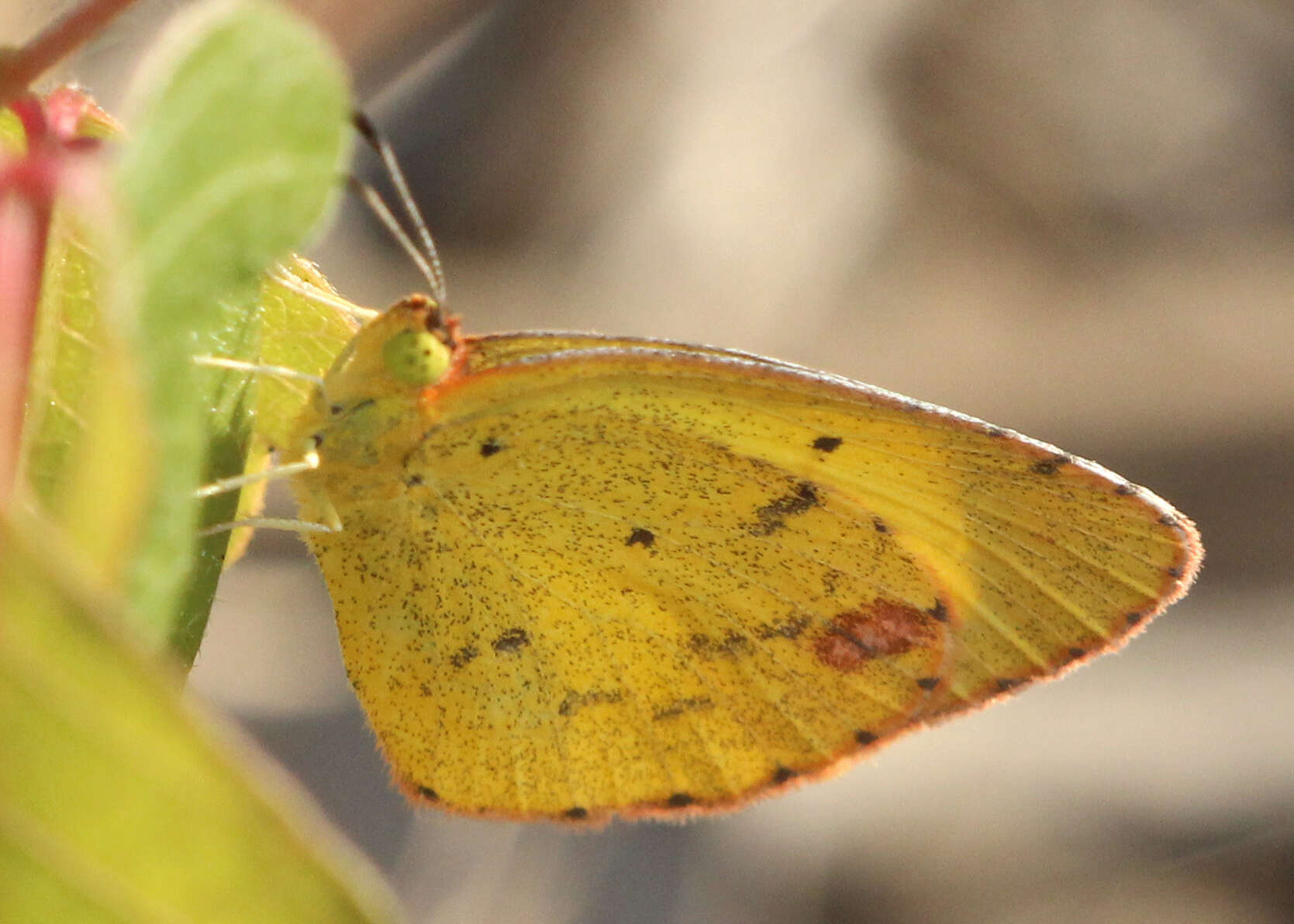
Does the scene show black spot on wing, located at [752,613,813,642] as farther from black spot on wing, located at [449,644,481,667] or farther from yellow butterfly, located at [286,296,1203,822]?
black spot on wing, located at [449,644,481,667]

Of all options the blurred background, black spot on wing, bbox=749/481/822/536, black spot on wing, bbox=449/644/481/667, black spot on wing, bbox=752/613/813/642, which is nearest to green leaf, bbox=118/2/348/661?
black spot on wing, bbox=449/644/481/667

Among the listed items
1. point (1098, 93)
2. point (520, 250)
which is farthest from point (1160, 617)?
point (520, 250)

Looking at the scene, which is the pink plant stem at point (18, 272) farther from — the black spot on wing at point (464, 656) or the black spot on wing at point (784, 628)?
the black spot on wing at point (784, 628)

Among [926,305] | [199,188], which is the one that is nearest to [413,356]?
[199,188]

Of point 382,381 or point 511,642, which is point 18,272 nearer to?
point 382,381

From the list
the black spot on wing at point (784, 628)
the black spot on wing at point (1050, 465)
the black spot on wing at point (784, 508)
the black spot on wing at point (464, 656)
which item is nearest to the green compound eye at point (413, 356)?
the black spot on wing at point (464, 656)

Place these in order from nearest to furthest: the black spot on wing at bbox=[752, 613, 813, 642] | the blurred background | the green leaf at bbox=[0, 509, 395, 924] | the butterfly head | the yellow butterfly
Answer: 1. the green leaf at bbox=[0, 509, 395, 924]
2. the butterfly head
3. the yellow butterfly
4. the black spot on wing at bbox=[752, 613, 813, 642]
5. the blurred background
